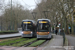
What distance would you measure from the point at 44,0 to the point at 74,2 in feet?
23.3

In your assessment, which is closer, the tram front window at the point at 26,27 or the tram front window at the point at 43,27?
the tram front window at the point at 43,27

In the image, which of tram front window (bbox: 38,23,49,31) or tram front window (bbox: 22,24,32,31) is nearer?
tram front window (bbox: 38,23,49,31)

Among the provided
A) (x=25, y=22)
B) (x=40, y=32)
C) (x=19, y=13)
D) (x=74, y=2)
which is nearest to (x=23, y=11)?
(x=19, y=13)

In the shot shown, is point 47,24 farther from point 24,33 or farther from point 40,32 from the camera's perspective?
point 24,33

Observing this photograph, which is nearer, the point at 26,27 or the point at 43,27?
the point at 43,27

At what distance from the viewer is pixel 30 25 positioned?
2402cm

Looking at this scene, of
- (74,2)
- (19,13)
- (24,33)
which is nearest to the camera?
(24,33)

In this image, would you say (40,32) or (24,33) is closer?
(40,32)

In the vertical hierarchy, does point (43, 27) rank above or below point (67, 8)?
below

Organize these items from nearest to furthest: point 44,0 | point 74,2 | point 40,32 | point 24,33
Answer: point 40,32
point 24,33
point 74,2
point 44,0

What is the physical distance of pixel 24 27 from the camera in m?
23.8

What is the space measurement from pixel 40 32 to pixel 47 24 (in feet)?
5.17

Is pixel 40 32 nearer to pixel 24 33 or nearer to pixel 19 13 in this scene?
pixel 24 33

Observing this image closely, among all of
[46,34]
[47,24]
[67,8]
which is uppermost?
Answer: [67,8]
